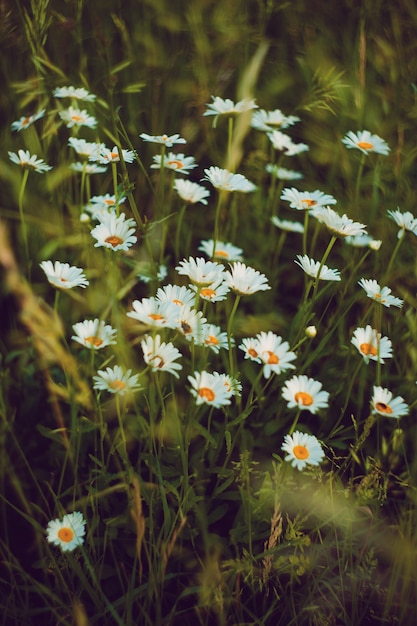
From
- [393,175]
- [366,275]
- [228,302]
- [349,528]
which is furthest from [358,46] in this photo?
[349,528]

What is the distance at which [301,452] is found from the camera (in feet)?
3.59

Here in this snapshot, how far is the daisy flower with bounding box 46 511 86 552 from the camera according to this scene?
104cm

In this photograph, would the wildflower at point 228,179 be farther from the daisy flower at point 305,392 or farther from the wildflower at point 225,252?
the daisy flower at point 305,392

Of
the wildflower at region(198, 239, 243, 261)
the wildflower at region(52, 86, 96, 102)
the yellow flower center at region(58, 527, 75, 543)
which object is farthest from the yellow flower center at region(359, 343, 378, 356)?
the wildflower at region(52, 86, 96, 102)

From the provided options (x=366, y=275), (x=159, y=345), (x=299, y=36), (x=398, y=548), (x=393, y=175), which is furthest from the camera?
(x=299, y=36)

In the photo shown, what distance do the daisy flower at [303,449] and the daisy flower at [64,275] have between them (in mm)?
491

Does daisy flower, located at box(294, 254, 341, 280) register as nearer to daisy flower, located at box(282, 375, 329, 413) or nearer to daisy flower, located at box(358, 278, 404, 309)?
daisy flower, located at box(358, 278, 404, 309)

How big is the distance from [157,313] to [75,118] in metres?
0.71

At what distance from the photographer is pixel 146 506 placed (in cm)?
118

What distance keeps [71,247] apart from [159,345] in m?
0.72

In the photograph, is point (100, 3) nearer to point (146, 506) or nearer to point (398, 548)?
point (146, 506)

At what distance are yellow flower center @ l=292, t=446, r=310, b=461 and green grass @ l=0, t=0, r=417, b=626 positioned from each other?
26 millimetres

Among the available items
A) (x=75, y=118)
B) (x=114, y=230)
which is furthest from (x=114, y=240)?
(x=75, y=118)

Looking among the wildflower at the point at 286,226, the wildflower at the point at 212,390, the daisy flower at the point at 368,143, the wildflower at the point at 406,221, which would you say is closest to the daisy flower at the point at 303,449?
the wildflower at the point at 212,390
